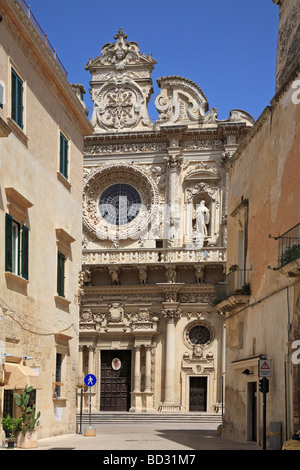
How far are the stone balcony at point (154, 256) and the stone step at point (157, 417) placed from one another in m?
7.55

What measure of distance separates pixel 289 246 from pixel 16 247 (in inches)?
274

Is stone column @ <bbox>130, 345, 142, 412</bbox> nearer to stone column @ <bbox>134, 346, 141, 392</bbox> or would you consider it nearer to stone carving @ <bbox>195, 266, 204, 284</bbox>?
stone column @ <bbox>134, 346, 141, 392</bbox>

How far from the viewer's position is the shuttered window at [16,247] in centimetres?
1911

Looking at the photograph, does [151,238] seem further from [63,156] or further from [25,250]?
[25,250]

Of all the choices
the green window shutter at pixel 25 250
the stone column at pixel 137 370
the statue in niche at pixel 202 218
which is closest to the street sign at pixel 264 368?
the green window shutter at pixel 25 250

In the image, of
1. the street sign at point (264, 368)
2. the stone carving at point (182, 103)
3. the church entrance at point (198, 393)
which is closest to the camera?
the street sign at point (264, 368)

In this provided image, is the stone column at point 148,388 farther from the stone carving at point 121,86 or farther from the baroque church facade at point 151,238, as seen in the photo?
the stone carving at point 121,86

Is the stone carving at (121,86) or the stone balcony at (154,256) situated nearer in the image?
the stone balcony at (154,256)

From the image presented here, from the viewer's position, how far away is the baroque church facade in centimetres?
3944

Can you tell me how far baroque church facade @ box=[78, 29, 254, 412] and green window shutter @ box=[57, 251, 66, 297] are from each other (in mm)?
15805

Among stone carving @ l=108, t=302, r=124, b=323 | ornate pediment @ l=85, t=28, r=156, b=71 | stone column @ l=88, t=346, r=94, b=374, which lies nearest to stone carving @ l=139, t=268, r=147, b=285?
stone carving @ l=108, t=302, r=124, b=323

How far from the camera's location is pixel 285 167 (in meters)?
20.6

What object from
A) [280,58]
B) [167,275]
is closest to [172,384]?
[167,275]
